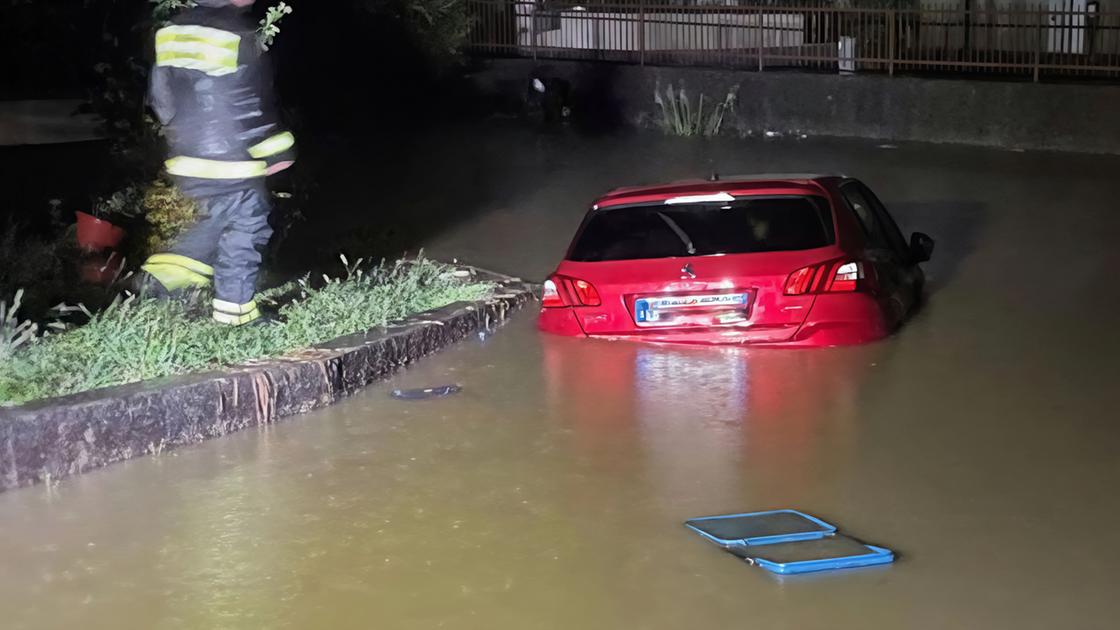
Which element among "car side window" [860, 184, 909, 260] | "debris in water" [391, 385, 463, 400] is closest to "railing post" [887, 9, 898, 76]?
"car side window" [860, 184, 909, 260]

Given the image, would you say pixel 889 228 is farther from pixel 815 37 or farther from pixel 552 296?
pixel 815 37

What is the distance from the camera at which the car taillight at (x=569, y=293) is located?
9594mm

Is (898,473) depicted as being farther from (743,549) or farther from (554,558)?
(554,558)

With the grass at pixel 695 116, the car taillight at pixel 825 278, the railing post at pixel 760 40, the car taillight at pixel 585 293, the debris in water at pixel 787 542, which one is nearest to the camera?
the debris in water at pixel 787 542

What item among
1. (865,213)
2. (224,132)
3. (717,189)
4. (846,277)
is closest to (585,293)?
(717,189)

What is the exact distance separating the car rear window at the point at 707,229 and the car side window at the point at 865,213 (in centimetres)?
51

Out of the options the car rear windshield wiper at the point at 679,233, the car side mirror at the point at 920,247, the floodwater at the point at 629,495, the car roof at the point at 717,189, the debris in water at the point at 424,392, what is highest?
the car roof at the point at 717,189

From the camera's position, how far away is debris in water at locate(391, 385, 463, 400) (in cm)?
876

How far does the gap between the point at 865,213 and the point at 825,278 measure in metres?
1.32

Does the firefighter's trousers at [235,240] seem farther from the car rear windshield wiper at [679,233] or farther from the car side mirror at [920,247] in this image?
the car side mirror at [920,247]

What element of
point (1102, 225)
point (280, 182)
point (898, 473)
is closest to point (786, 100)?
point (1102, 225)

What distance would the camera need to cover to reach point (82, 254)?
32.6 feet

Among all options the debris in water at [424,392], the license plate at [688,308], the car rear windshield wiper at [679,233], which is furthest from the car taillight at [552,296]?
the debris in water at [424,392]

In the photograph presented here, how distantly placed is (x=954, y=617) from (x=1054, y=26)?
15.8 meters
